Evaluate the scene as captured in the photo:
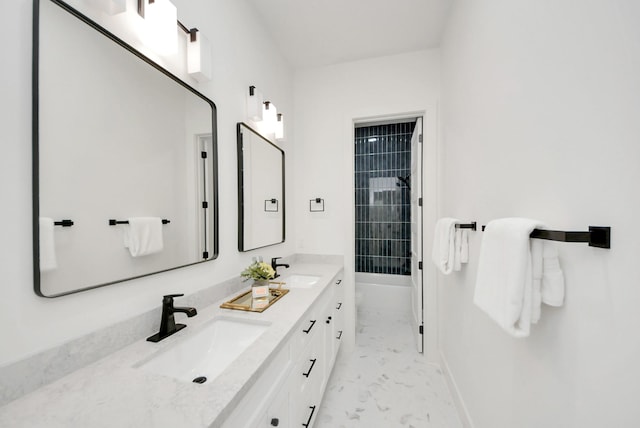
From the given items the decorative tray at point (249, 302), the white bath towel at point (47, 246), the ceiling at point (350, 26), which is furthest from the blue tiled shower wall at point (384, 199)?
the white bath towel at point (47, 246)

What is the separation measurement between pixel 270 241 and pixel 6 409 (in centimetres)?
140

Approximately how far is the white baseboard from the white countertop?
4.46ft

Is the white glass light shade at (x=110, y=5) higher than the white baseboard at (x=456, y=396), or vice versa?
the white glass light shade at (x=110, y=5)

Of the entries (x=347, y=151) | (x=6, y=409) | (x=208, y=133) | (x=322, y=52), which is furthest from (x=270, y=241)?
(x=322, y=52)

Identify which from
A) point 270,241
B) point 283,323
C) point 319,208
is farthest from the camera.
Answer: point 319,208

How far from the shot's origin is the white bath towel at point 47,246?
64 centimetres

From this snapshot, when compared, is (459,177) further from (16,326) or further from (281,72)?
(16,326)

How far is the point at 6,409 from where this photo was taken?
55cm

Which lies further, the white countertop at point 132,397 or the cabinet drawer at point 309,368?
the cabinet drawer at point 309,368

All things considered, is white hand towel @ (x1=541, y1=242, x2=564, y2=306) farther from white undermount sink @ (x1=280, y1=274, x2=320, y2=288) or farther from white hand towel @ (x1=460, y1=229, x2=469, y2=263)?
white undermount sink @ (x1=280, y1=274, x2=320, y2=288)

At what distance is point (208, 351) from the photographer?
39.3 inches

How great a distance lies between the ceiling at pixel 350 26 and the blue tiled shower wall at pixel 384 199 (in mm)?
1423

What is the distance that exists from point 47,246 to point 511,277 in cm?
131

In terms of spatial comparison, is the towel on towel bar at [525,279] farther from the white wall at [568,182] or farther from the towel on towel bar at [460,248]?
the towel on towel bar at [460,248]
